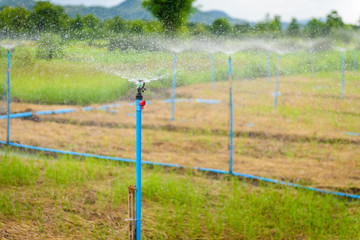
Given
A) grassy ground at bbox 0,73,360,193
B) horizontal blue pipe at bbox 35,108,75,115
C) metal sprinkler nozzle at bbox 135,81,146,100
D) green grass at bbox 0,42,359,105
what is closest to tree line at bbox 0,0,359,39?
green grass at bbox 0,42,359,105

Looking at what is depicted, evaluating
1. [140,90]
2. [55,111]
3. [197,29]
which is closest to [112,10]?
[140,90]

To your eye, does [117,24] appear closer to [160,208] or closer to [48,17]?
[48,17]

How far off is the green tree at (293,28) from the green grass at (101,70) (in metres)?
0.94

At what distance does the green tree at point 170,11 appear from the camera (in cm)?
358

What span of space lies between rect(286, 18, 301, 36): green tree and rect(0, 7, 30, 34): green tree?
2.66 meters

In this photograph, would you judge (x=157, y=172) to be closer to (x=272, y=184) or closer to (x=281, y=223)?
(x=272, y=184)

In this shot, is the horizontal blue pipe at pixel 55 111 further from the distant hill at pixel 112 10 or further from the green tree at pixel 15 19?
the distant hill at pixel 112 10

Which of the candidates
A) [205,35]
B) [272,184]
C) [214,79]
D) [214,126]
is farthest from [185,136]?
[214,79]

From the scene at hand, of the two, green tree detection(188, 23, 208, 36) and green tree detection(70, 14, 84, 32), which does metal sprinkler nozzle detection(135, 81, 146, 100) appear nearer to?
green tree detection(70, 14, 84, 32)

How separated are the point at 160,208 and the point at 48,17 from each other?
1780mm

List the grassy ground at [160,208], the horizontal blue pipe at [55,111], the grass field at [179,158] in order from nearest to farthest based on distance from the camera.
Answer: the grassy ground at [160,208]
the grass field at [179,158]
the horizontal blue pipe at [55,111]

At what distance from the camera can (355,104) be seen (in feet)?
19.9

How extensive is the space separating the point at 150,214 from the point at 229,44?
8.72ft

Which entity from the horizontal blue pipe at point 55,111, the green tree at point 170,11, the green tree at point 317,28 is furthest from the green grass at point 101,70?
the green tree at point 317,28
